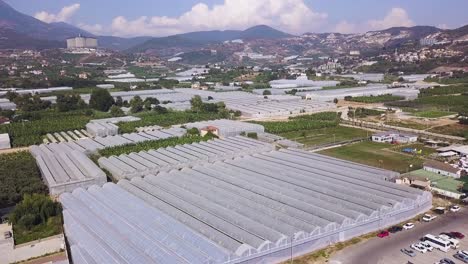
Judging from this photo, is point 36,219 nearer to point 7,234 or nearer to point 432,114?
point 7,234

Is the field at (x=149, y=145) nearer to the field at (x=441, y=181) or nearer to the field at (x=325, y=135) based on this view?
the field at (x=325, y=135)

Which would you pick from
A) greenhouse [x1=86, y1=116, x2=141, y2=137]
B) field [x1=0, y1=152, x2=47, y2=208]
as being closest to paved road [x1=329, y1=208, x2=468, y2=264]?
field [x1=0, y1=152, x2=47, y2=208]

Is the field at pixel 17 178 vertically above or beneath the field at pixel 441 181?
beneath

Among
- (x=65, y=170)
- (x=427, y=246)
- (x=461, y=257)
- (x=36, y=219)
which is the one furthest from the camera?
(x=65, y=170)

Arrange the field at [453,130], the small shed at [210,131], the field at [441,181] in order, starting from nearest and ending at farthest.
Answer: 1. the field at [441,181]
2. the field at [453,130]
3. the small shed at [210,131]

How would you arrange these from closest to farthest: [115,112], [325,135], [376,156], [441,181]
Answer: [441,181] → [376,156] → [325,135] → [115,112]

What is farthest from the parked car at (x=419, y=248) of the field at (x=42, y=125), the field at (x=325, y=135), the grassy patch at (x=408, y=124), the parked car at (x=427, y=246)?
the field at (x=42, y=125)

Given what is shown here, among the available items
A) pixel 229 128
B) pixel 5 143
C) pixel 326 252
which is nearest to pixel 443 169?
pixel 326 252

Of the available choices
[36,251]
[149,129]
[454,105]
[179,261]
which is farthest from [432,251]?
[454,105]
